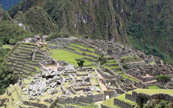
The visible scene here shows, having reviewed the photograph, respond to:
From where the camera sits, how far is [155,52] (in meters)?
138

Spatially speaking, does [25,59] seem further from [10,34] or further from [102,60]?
[10,34]

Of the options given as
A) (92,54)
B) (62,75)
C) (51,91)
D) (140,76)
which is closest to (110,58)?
(92,54)

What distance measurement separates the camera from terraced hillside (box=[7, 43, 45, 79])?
140 feet

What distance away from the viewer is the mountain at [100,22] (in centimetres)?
11672

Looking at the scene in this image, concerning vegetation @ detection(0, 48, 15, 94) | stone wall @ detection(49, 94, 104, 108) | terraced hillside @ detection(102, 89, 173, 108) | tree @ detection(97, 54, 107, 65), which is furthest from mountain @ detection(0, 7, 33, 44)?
terraced hillside @ detection(102, 89, 173, 108)

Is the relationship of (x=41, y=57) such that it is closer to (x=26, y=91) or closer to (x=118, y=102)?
(x=26, y=91)

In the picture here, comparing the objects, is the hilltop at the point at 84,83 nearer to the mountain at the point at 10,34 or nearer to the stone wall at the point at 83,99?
the stone wall at the point at 83,99

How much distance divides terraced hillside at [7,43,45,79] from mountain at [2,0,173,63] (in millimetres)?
52945

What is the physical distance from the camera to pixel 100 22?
16212cm

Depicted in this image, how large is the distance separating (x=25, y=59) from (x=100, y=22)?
117 m

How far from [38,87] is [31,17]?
301 feet

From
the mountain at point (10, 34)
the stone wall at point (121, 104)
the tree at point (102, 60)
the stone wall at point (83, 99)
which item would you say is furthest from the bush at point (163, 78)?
the mountain at point (10, 34)

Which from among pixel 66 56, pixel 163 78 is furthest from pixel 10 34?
pixel 163 78

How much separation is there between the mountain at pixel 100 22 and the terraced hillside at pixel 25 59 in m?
52.9
